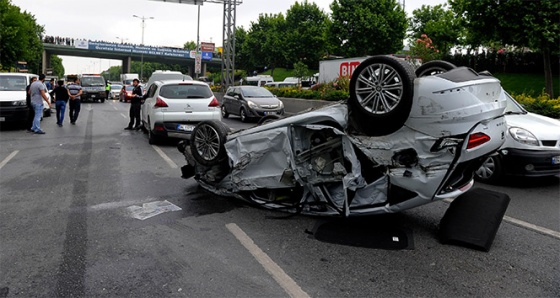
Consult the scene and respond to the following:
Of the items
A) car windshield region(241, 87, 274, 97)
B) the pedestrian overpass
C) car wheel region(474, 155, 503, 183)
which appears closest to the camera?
car wheel region(474, 155, 503, 183)

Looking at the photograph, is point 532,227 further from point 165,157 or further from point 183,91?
point 183,91

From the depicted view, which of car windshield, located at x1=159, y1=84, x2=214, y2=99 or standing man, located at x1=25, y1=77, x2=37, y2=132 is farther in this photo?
standing man, located at x1=25, y1=77, x2=37, y2=132

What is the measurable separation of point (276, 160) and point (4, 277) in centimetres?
287

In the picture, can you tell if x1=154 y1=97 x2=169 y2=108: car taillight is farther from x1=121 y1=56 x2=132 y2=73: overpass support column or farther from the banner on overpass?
x1=121 y1=56 x2=132 y2=73: overpass support column

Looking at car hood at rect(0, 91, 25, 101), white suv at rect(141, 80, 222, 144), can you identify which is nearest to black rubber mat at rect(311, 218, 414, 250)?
white suv at rect(141, 80, 222, 144)

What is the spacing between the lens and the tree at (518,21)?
18953 mm

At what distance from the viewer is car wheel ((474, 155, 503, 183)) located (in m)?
6.89

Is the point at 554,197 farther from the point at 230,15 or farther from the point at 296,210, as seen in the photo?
the point at 230,15

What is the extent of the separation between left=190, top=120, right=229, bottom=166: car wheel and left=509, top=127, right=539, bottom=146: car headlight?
450 cm

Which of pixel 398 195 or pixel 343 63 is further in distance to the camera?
pixel 343 63

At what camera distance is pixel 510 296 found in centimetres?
329

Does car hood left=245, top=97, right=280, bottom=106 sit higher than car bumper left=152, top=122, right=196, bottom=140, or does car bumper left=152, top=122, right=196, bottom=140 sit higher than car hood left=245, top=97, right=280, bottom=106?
car hood left=245, top=97, right=280, bottom=106

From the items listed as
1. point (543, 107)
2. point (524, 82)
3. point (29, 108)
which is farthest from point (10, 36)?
point (524, 82)

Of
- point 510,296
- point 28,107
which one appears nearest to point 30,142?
point 28,107
